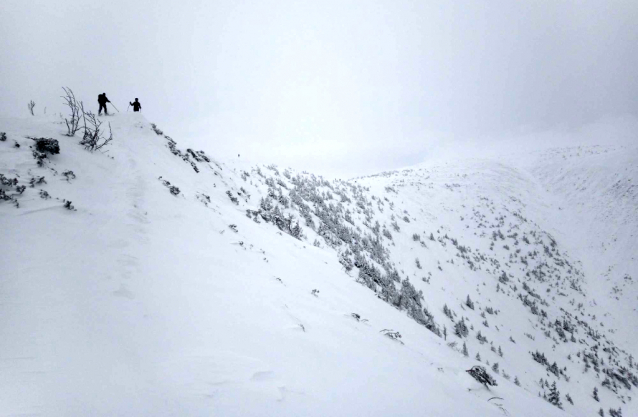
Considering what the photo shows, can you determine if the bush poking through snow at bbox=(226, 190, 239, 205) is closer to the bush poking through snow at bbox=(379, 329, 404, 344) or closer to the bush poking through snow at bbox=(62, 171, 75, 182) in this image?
the bush poking through snow at bbox=(62, 171, 75, 182)

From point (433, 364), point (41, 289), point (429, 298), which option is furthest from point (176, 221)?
point (429, 298)

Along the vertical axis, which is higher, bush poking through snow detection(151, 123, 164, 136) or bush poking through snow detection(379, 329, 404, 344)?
bush poking through snow detection(151, 123, 164, 136)

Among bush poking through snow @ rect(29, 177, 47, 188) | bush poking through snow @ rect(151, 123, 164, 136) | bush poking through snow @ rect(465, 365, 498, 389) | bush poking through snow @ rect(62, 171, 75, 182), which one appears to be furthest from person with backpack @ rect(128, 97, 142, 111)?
bush poking through snow @ rect(465, 365, 498, 389)

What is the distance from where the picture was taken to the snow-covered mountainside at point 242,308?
91.6 inches

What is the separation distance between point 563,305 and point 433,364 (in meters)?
16.4

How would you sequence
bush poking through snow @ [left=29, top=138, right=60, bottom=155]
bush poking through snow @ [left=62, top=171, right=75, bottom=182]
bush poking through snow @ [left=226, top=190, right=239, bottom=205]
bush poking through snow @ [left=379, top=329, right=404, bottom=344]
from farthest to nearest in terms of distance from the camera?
1. bush poking through snow @ [left=226, top=190, right=239, bottom=205]
2. bush poking through snow @ [left=29, top=138, right=60, bottom=155]
3. bush poking through snow @ [left=62, top=171, right=75, bottom=182]
4. bush poking through snow @ [left=379, top=329, right=404, bottom=344]

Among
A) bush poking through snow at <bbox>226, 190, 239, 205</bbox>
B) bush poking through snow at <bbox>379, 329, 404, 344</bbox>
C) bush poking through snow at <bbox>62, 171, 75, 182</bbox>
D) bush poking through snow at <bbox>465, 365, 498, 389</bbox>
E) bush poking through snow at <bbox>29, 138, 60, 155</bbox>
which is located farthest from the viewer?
bush poking through snow at <bbox>226, 190, 239, 205</bbox>

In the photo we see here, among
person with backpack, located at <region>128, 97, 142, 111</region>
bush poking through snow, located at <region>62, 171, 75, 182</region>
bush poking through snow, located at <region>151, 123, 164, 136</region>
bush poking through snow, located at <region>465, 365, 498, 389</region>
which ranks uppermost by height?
person with backpack, located at <region>128, 97, 142, 111</region>

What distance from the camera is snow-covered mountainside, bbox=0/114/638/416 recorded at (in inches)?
91.6

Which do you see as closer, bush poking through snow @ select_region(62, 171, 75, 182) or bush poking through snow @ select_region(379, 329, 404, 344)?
bush poking through snow @ select_region(379, 329, 404, 344)

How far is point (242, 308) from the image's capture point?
3.82 m

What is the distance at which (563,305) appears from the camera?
51.3ft

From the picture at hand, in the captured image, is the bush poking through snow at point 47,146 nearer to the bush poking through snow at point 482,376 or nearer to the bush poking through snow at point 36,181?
the bush poking through snow at point 36,181

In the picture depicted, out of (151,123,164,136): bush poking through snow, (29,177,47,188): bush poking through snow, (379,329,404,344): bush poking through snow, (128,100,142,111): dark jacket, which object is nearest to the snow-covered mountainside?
(29,177,47,188): bush poking through snow
